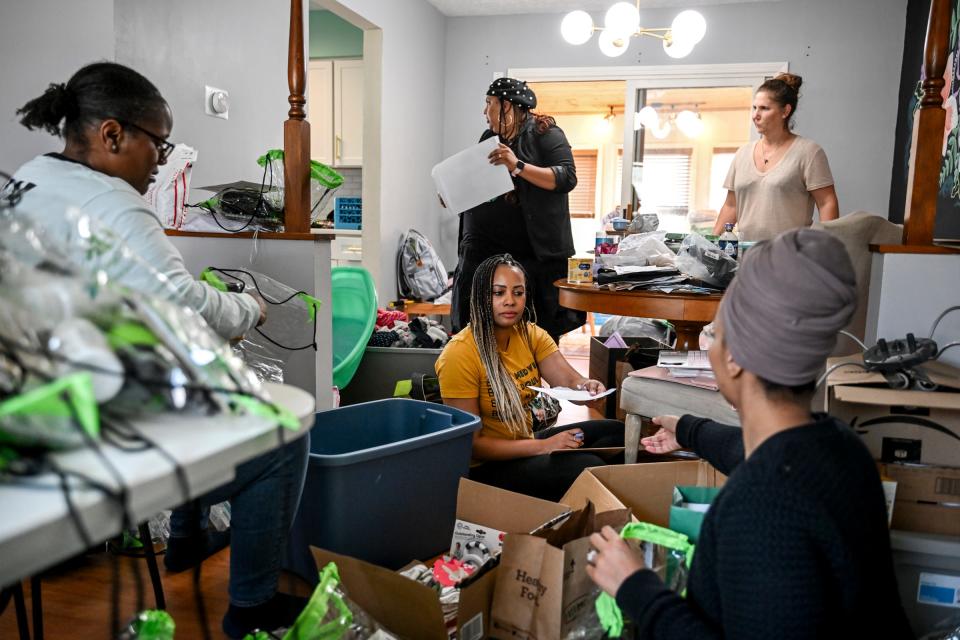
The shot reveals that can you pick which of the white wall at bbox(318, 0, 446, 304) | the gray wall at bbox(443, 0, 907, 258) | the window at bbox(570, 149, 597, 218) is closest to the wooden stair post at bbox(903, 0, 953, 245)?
the white wall at bbox(318, 0, 446, 304)

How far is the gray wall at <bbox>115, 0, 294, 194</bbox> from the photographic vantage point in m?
2.79

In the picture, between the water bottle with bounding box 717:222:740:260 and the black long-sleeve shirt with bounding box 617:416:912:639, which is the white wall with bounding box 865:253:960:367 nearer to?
the water bottle with bounding box 717:222:740:260

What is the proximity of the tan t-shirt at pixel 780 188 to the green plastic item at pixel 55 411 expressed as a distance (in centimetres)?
283

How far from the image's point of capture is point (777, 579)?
2.62ft

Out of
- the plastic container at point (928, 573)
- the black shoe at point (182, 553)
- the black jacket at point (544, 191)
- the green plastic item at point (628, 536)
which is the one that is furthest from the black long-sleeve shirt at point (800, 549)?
the black jacket at point (544, 191)

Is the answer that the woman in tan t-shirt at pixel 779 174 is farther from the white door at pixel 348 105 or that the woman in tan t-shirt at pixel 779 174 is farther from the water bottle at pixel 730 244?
the white door at pixel 348 105

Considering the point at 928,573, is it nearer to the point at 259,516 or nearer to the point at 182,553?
the point at 259,516

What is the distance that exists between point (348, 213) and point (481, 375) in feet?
11.7

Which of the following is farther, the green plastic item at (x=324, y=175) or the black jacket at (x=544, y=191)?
the black jacket at (x=544, y=191)

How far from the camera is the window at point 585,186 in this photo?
9875mm

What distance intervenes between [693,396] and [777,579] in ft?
3.93

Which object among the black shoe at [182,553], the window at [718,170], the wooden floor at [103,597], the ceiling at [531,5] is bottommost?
the wooden floor at [103,597]

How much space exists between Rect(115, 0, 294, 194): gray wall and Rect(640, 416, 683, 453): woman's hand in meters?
2.00

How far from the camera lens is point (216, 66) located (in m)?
3.19
